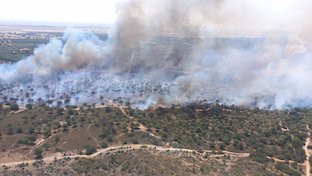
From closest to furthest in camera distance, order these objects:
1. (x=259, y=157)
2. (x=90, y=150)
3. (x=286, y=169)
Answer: (x=286, y=169), (x=259, y=157), (x=90, y=150)

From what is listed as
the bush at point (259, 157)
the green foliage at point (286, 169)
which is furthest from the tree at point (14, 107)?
the green foliage at point (286, 169)

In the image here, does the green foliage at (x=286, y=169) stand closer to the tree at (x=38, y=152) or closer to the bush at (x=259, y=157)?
the bush at (x=259, y=157)

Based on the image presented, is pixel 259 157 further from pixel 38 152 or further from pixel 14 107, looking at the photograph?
pixel 14 107

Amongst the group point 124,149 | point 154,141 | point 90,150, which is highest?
point 154,141

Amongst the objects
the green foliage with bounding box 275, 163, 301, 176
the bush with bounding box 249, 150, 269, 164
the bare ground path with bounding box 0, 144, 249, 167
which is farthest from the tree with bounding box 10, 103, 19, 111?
the green foliage with bounding box 275, 163, 301, 176

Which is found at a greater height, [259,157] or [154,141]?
[259,157]

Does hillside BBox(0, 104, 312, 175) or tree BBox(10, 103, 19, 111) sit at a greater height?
hillside BBox(0, 104, 312, 175)

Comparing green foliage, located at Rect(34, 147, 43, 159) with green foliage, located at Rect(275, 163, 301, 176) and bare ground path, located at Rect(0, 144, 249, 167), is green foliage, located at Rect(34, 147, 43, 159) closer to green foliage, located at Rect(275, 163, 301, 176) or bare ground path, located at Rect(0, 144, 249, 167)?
bare ground path, located at Rect(0, 144, 249, 167)

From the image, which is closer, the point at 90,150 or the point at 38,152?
the point at 38,152

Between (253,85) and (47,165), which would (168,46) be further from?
(47,165)

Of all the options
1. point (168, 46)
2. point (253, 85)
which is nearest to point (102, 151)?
point (253, 85)

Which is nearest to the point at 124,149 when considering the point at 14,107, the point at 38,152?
the point at 38,152

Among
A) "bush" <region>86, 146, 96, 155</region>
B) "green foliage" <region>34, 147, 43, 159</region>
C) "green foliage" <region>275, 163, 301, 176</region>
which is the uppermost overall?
"green foliage" <region>275, 163, 301, 176</region>
